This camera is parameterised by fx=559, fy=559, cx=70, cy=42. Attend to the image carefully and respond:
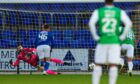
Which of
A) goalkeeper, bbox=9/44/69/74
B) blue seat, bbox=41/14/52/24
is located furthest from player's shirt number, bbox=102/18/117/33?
blue seat, bbox=41/14/52/24

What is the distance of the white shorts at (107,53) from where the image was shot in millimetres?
10227

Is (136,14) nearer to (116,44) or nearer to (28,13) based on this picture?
(28,13)

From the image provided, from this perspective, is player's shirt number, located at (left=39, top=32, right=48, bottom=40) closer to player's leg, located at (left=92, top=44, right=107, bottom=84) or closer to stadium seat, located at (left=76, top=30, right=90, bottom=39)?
stadium seat, located at (left=76, top=30, right=90, bottom=39)

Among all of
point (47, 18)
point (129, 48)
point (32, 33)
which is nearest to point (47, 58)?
point (129, 48)

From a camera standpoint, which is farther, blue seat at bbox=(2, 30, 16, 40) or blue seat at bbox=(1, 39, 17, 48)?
blue seat at bbox=(2, 30, 16, 40)

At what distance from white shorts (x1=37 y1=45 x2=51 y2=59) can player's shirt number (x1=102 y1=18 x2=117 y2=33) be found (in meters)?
9.60

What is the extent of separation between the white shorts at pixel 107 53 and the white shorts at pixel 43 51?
9.61 meters

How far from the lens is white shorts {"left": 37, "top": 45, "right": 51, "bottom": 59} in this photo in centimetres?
1980

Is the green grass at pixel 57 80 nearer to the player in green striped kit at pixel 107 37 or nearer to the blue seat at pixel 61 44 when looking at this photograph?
the player in green striped kit at pixel 107 37

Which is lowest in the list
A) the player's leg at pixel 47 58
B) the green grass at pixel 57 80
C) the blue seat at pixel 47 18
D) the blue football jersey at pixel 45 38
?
the green grass at pixel 57 80

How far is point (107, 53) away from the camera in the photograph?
33.6 ft

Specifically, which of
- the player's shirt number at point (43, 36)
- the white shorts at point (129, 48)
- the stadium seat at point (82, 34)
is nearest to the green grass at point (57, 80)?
the white shorts at point (129, 48)

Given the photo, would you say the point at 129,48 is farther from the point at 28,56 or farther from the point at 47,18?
the point at 47,18

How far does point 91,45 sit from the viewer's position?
76.5ft
